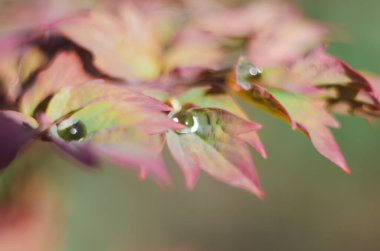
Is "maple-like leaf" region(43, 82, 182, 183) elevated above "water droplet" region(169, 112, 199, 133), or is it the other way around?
"maple-like leaf" region(43, 82, 182, 183)

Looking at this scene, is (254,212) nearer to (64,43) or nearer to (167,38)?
(167,38)

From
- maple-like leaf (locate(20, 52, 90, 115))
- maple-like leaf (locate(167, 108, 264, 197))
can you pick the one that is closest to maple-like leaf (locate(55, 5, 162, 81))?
maple-like leaf (locate(20, 52, 90, 115))

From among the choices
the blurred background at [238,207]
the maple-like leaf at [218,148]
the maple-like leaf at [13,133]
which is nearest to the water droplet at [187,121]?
the maple-like leaf at [218,148]

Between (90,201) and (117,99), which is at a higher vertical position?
(117,99)

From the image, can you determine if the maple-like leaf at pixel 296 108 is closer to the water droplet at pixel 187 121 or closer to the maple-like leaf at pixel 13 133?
the water droplet at pixel 187 121

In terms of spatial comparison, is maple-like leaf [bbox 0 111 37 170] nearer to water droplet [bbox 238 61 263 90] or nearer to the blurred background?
water droplet [bbox 238 61 263 90]

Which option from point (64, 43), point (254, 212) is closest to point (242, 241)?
point (254, 212)
